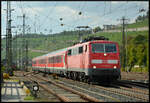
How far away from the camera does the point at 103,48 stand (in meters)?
24.9

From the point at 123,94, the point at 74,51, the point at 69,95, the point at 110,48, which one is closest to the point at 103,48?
the point at 110,48

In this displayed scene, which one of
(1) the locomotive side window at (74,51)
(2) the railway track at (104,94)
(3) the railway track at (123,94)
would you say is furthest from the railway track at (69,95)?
(1) the locomotive side window at (74,51)

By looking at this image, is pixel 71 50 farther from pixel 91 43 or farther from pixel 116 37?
pixel 116 37

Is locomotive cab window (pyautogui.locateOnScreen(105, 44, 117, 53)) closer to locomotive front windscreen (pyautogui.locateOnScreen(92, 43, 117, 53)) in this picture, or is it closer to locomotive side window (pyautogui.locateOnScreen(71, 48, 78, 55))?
locomotive front windscreen (pyautogui.locateOnScreen(92, 43, 117, 53))

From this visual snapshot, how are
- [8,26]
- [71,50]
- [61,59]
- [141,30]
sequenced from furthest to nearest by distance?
1. [141,30]
2. [8,26]
3. [61,59]
4. [71,50]

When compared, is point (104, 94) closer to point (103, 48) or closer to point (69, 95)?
point (69, 95)

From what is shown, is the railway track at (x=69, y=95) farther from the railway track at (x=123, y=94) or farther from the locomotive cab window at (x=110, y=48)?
the locomotive cab window at (x=110, y=48)

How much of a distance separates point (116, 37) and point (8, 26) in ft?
272

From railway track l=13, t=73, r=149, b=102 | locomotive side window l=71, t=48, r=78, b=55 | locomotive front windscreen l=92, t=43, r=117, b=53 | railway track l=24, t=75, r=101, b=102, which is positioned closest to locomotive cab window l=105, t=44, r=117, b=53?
locomotive front windscreen l=92, t=43, r=117, b=53

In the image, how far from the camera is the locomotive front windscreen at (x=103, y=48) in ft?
81.1

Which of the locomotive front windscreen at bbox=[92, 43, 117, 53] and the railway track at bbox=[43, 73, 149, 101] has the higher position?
the locomotive front windscreen at bbox=[92, 43, 117, 53]

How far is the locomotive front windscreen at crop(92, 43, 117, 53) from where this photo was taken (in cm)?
2473

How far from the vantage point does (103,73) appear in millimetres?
24234

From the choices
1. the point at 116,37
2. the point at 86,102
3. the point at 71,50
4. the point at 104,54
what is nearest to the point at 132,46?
the point at 116,37
